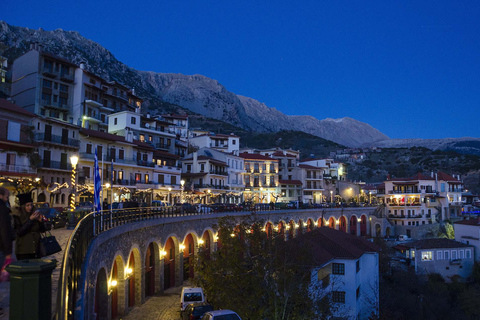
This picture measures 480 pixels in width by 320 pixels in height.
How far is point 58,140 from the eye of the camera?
43.8m

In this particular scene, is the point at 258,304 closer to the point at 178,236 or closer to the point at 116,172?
the point at 178,236

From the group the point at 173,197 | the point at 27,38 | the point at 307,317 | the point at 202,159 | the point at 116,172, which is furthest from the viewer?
the point at 27,38

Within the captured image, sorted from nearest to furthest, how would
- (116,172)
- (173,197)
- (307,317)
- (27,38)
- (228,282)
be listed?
(307,317), (228,282), (116,172), (173,197), (27,38)

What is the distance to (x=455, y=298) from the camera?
167 ft

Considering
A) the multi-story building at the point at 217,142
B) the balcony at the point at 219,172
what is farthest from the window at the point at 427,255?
the multi-story building at the point at 217,142

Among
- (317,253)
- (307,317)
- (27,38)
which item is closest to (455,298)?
(317,253)

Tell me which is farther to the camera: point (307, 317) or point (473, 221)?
point (473, 221)

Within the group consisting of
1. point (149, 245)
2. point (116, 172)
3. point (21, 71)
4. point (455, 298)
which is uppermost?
point (21, 71)

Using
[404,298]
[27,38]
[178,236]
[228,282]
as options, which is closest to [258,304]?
[228,282]

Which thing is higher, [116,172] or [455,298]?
[116,172]

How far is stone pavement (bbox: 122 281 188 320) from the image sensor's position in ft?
73.5

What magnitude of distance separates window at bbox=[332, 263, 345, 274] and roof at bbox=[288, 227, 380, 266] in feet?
2.05

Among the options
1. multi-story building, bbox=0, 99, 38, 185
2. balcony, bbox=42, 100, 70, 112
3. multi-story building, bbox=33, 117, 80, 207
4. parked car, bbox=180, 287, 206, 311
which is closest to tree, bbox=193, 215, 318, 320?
parked car, bbox=180, 287, 206, 311

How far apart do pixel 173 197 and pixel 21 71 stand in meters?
30.3
